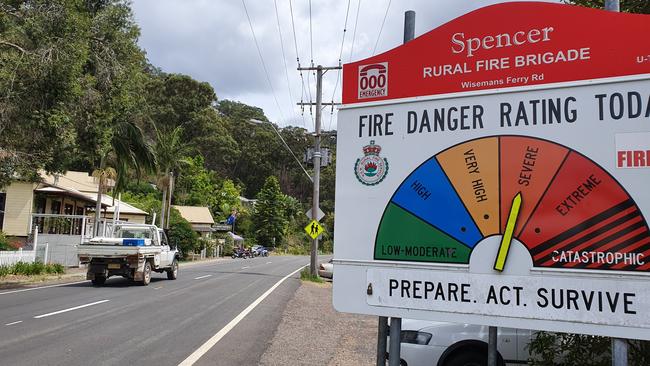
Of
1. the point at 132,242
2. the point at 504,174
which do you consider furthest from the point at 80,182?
the point at 504,174

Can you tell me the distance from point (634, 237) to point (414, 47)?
1.62 meters

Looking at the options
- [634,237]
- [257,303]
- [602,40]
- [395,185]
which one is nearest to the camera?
[634,237]

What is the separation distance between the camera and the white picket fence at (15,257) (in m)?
21.0

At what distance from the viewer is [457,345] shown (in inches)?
240

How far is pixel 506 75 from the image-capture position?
3.04 metres

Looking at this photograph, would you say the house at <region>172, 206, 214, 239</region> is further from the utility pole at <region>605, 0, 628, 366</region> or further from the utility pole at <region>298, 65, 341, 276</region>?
the utility pole at <region>605, 0, 628, 366</region>

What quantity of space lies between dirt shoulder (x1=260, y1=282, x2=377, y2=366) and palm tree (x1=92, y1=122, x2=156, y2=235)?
15.9 m

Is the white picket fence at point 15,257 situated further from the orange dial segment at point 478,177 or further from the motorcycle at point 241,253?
the motorcycle at point 241,253

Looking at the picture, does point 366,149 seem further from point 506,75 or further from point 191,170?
point 191,170

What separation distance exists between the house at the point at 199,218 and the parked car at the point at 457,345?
176 ft

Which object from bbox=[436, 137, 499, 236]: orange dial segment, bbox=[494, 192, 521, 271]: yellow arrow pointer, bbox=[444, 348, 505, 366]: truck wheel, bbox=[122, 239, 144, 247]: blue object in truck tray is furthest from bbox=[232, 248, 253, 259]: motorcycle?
bbox=[494, 192, 521, 271]: yellow arrow pointer

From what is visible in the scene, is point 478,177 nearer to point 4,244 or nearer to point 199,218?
point 4,244

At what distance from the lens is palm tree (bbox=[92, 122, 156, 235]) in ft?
87.6

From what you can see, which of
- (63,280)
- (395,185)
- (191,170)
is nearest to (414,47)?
(395,185)
